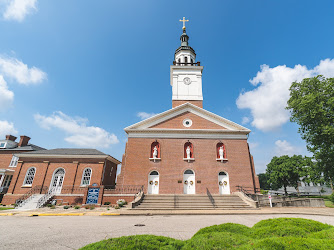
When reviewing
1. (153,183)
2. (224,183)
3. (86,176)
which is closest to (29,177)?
(86,176)

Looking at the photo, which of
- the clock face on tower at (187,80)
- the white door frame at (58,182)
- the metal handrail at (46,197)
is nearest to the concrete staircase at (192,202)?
the metal handrail at (46,197)

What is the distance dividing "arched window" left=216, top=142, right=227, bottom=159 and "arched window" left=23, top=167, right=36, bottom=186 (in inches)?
952

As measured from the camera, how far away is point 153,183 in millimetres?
20328

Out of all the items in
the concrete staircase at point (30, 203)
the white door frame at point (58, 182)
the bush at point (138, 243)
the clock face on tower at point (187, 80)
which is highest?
the clock face on tower at point (187, 80)

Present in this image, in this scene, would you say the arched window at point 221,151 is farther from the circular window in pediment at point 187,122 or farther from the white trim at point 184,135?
the circular window in pediment at point 187,122

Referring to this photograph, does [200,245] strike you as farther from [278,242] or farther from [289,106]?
[289,106]

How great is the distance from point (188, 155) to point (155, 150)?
421cm

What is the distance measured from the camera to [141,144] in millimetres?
21750

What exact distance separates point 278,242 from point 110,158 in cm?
2342

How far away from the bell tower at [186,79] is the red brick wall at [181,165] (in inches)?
313

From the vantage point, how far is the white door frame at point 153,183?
2008 cm

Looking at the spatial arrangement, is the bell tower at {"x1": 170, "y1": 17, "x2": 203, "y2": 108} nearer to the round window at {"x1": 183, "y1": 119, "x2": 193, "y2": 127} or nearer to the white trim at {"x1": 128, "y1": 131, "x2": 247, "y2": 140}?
the round window at {"x1": 183, "y1": 119, "x2": 193, "y2": 127}

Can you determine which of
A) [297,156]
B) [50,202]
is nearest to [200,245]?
[50,202]

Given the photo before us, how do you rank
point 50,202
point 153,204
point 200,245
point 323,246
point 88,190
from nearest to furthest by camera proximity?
point 323,246 < point 200,245 < point 153,204 < point 88,190 < point 50,202
